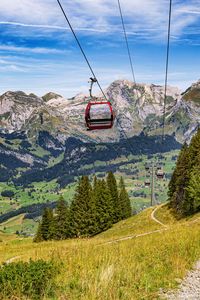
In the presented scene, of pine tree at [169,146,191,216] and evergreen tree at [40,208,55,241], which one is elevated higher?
pine tree at [169,146,191,216]

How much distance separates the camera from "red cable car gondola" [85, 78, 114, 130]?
23550 mm

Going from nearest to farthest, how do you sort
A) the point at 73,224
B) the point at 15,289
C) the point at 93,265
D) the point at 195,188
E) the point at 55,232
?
the point at 15,289
the point at 93,265
the point at 195,188
the point at 73,224
the point at 55,232

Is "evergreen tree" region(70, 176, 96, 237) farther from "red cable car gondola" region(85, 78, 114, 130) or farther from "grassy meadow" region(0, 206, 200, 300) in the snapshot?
"grassy meadow" region(0, 206, 200, 300)

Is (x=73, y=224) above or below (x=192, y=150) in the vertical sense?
below

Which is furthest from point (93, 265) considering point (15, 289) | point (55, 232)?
point (55, 232)

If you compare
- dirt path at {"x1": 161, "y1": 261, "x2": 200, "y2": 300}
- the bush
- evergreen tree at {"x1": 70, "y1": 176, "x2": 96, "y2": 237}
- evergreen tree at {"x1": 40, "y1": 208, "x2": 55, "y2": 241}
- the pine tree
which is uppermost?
the bush

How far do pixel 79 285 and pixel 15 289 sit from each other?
155 centimetres

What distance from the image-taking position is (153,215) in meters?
78.9

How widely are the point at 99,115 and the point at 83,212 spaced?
208 ft

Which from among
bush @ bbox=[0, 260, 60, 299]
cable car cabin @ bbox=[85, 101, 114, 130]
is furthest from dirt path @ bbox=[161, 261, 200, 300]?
cable car cabin @ bbox=[85, 101, 114, 130]

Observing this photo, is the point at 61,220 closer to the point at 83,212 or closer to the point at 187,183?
the point at 83,212

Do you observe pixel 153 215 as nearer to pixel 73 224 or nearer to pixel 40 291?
pixel 73 224

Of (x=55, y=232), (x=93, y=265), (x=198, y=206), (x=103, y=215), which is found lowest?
(x=55, y=232)

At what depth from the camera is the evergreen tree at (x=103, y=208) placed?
3420 inches
